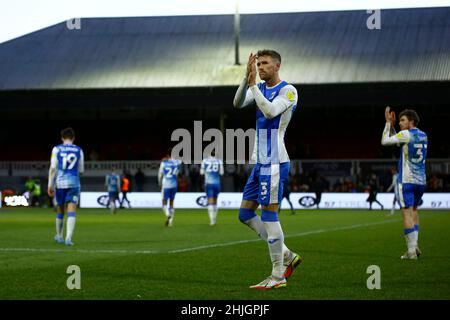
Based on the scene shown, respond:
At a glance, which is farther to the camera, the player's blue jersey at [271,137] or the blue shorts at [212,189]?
the blue shorts at [212,189]

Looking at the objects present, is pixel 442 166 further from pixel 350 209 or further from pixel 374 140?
pixel 374 140

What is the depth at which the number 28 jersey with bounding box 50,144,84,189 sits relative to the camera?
18.6 metres

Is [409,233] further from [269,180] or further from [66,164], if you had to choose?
[66,164]

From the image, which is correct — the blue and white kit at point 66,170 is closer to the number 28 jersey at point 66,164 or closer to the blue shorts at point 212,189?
the number 28 jersey at point 66,164

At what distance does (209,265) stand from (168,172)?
15534 mm

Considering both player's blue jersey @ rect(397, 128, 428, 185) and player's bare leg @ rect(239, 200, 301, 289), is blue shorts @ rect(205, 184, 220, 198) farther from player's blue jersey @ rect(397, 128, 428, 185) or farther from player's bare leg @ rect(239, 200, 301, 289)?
player's bare leg @ rect(239, 200, 301, 289)

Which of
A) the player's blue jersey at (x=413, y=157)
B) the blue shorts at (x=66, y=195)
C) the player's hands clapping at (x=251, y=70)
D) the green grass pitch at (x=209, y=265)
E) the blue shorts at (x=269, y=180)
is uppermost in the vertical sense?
the player's hands clapping at (x=251, y=70)

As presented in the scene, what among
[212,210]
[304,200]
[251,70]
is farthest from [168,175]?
[251,70]

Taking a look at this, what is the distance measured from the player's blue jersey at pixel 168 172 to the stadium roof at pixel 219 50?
75.9ft

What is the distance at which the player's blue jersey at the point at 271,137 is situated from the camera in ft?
34.0

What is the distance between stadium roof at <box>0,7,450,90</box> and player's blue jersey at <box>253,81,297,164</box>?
41.3 metres

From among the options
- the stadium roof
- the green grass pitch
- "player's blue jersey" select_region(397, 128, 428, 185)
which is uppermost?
the stadium roof

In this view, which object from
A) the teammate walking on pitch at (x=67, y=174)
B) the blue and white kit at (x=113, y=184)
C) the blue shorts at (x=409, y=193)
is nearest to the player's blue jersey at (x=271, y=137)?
the blue shorts at (x=409, y=193)

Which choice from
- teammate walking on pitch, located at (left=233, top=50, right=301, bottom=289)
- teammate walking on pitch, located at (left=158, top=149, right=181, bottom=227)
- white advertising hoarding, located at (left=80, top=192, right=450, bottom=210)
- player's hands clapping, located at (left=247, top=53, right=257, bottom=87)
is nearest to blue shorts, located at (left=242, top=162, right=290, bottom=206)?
teammate walking on pitch, located at (left=233, top=50, right=301, bottom=289)
